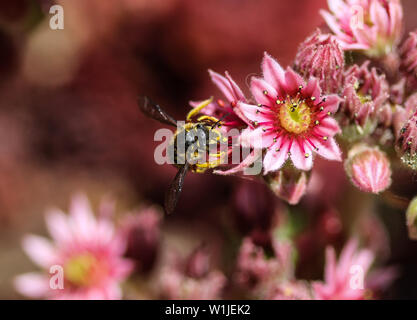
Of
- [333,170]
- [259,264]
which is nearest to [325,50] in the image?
[259,264]

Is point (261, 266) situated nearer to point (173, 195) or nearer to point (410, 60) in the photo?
point (173, 195)

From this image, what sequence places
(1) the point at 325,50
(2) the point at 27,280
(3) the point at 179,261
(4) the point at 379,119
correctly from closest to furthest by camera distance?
1. (1) the point at 325,50
2. (4) the point at 379,119
3. (3) the point at 179,261
4. (2) the point at 27,280

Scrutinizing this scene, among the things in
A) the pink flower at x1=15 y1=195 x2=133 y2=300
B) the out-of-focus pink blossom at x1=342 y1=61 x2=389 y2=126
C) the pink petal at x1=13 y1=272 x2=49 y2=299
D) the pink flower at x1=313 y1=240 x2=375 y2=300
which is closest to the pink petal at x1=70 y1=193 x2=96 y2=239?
the pink flower at x1=15 y1=195 x2=133 y2=300

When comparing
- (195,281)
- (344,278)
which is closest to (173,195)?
(195,281)

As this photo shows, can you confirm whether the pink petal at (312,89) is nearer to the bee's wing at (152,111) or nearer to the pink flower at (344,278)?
the bee's wing at (152,111)

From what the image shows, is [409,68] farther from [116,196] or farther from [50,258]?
[116,196]
